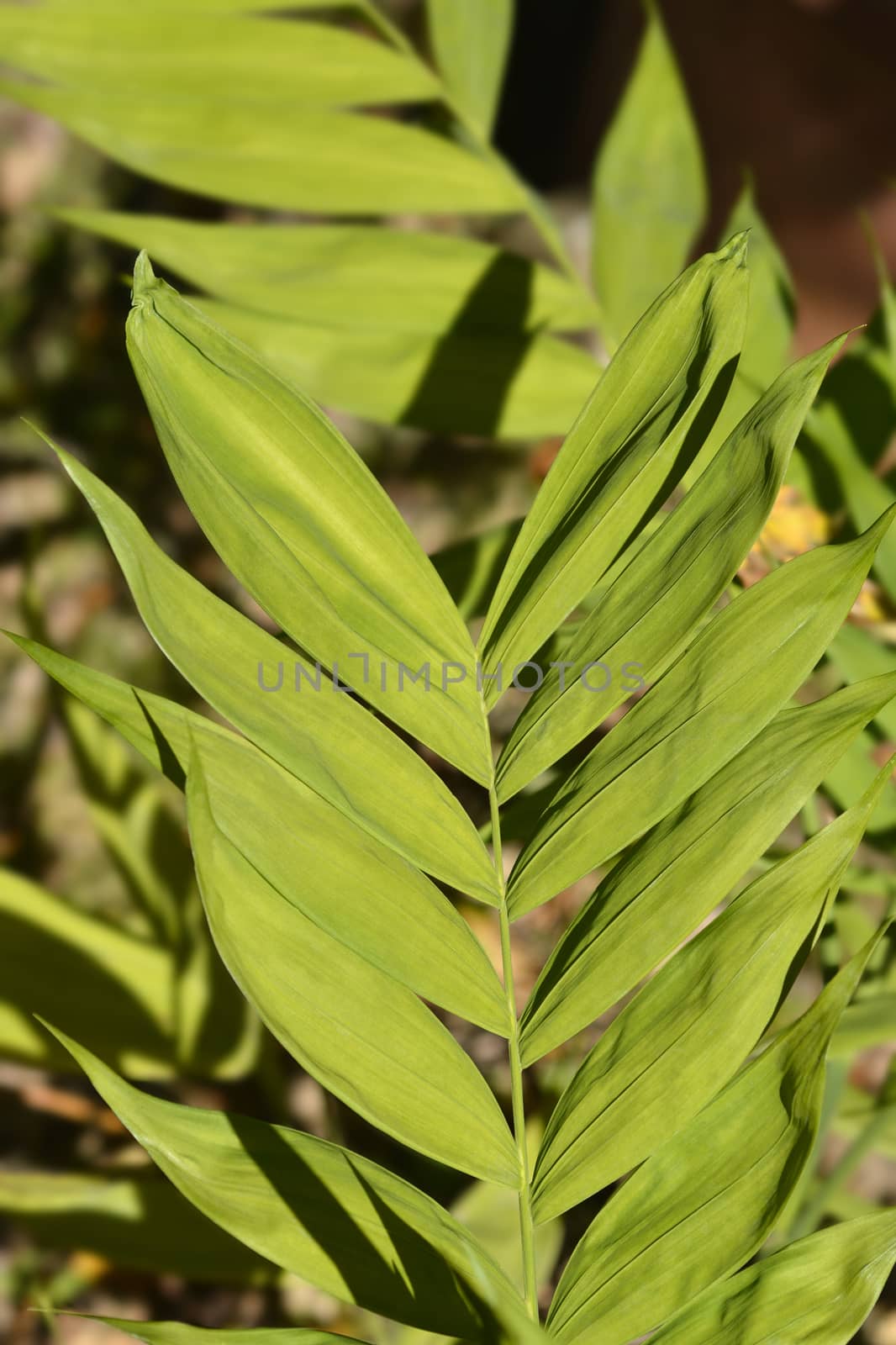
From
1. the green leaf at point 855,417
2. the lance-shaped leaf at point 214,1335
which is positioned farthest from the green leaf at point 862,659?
the lance-shaped leaf at point 214,1335

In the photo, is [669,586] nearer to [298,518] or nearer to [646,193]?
[298,518]

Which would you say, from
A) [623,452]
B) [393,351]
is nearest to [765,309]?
[393,351]

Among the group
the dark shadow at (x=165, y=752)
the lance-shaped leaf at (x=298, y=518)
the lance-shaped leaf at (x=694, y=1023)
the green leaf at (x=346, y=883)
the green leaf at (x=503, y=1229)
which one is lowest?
the green leaf at (x=503, y=1229)

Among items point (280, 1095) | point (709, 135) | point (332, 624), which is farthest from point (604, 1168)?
point (709, 135)

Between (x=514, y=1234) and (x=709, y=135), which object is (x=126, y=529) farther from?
(x=709, y=135)

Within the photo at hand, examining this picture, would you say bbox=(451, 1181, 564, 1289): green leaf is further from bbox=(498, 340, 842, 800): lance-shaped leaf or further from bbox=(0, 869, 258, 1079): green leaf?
bbox=(498, 340, 842, 800): lance-shaped leaf

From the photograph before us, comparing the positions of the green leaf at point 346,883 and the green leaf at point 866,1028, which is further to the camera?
the green leaf at point 866,1028

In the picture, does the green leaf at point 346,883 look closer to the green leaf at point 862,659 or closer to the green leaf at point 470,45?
the green leaf at point 862,659
